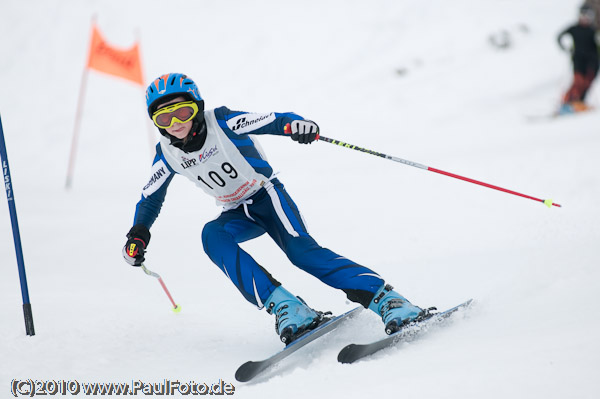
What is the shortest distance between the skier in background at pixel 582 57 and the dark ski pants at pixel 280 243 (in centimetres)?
885

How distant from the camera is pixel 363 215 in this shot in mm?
6629

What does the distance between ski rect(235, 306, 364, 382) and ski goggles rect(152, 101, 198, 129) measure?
4.76 feet

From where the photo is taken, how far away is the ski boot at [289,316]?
324 cm

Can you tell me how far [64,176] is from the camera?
12.7 meters

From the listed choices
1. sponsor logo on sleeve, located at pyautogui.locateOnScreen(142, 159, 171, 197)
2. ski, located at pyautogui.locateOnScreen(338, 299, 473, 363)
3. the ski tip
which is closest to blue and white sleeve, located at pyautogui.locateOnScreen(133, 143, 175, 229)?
sponsor logo on sleeve, located at pyautogui.locateOnScreen(142, 159, 171, 197)

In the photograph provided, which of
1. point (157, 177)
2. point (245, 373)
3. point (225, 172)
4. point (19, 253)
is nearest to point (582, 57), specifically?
point (225, 172)

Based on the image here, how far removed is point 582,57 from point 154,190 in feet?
32.4

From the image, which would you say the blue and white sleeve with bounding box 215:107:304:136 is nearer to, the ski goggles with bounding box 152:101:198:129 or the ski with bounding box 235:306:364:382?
the ski goggles with bounding box 152:101:198:129

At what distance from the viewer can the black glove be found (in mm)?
3582

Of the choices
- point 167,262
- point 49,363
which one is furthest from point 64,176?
point 49,363

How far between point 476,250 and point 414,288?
3.01 feet

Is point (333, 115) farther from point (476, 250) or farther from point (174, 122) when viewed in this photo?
point (174, 122)

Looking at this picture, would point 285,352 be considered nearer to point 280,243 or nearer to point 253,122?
point 280,243

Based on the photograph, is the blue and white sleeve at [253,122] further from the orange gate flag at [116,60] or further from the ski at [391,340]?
the orange gate flag at [116,60]
